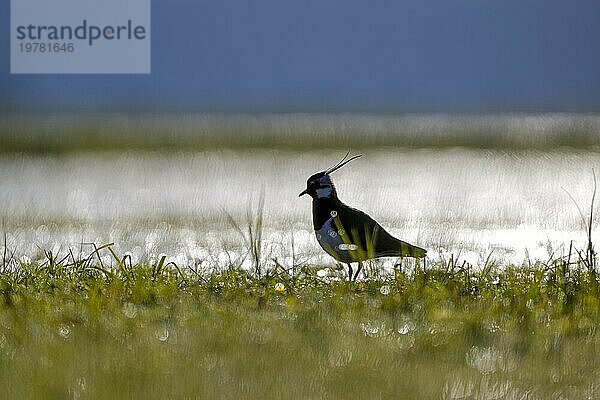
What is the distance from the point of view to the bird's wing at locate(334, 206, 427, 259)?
225cm

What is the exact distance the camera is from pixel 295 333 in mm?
1820

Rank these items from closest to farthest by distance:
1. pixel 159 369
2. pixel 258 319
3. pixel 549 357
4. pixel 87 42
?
pixel 159 369 → pixel 549 357 → pixel 258 319 → pixel 87 42

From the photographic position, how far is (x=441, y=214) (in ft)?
8.25

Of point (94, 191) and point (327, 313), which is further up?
point (94, 191)

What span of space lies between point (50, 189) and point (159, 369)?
1.17 meters

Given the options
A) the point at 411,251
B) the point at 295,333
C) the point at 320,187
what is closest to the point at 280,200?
the point at 320,187

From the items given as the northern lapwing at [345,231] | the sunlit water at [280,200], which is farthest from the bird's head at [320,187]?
the sunlit water at [280,200]

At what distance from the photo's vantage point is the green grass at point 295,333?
61.6 inches

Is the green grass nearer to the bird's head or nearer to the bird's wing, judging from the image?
the bird's wing

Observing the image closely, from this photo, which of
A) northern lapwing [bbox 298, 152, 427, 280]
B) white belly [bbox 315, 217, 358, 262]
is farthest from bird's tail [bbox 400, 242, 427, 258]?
white belly [bbox 315, 217, 358, 262]

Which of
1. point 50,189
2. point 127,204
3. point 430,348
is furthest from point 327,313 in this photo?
point 50,189

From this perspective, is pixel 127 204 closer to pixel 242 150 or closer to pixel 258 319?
pixel 242 150

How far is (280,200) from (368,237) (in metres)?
0.29

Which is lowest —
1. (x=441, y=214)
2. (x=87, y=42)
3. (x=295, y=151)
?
(x=441, y=214)
